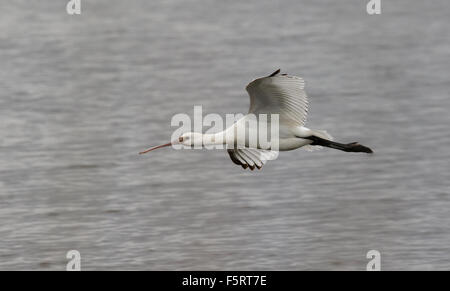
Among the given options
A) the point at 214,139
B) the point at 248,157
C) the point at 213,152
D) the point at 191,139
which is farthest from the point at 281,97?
→ the point at 213,152

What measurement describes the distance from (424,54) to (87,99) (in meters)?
5.42

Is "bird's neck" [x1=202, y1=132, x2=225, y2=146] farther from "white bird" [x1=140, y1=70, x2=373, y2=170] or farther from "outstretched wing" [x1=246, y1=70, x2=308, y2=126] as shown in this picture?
"outstretched wing" [x1=246, y1=70, x2=308, y2=126]

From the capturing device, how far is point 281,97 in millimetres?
11172

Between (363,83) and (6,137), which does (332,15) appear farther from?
(6,137)

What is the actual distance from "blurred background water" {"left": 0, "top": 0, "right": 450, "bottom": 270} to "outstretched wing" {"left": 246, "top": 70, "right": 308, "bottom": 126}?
1510 millimetres

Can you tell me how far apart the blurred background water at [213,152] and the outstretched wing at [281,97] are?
4.95 feet

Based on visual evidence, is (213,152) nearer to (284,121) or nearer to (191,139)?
(191,139)

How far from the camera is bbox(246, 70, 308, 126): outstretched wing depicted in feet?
36.0

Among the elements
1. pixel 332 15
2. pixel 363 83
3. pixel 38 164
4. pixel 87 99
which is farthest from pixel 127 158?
pixel 332 15

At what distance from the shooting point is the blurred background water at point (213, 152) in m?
12.5

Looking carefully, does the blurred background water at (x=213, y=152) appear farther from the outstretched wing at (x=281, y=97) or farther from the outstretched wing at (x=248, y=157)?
the outstretched wing at (x=281, y=97)

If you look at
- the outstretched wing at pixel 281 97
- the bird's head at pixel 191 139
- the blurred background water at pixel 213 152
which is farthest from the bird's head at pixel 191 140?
the blurred background water at pixel 213 152

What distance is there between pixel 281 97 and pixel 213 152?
14.3 ft

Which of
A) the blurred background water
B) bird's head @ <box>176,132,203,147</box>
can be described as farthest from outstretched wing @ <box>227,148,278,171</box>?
the blurred background water
